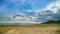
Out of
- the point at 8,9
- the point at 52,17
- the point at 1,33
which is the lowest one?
the point at 1,33

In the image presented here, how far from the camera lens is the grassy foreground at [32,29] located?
89.7 inches

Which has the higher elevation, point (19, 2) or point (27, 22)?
point (19, 2)

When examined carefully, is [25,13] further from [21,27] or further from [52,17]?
[52,17]

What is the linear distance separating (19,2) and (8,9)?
24cm

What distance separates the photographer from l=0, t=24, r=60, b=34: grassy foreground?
2.28m

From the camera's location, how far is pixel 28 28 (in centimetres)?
231

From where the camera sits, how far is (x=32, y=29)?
230 centimetres

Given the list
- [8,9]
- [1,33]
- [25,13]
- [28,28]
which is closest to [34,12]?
[25,13]

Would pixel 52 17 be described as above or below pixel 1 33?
above

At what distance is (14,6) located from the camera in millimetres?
2322

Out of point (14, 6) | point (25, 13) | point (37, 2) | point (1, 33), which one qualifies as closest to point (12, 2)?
point (14, 6)

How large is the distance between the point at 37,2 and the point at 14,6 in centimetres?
42

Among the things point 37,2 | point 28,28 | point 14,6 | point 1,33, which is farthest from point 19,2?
point 1,33

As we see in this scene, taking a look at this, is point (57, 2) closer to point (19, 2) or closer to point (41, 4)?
point (41, 4)
